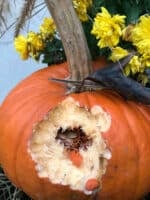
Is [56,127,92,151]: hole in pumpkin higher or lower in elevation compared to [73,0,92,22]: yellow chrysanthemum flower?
lower

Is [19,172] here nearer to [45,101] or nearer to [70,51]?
[45,101]

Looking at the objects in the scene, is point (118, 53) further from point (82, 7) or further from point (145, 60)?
point (82, 7)

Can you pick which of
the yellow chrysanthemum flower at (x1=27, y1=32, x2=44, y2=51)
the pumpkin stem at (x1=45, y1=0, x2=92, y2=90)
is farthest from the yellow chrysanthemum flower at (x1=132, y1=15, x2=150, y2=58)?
the yellow chrysanthemum flower at (x1=27, y1=32, x2=44, y2=51)

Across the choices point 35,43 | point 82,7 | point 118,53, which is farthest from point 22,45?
point 118,53

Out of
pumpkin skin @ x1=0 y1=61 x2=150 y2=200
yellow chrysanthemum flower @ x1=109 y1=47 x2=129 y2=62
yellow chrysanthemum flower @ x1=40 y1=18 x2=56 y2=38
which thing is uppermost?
yellow chrysanthemum flower @ x1=40 y1=18 x2=56 y2=38

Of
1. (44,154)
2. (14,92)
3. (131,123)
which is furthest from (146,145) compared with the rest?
(14,92)

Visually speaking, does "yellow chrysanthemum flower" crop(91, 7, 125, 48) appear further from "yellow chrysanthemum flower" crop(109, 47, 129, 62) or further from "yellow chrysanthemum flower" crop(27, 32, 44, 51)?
"yellow chrysanthemum flower" crop(27, 32, 44, 51)

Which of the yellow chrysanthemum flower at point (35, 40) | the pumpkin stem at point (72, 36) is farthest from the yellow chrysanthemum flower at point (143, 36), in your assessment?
the yellow chrysanthemum flower at point (35, 40)
